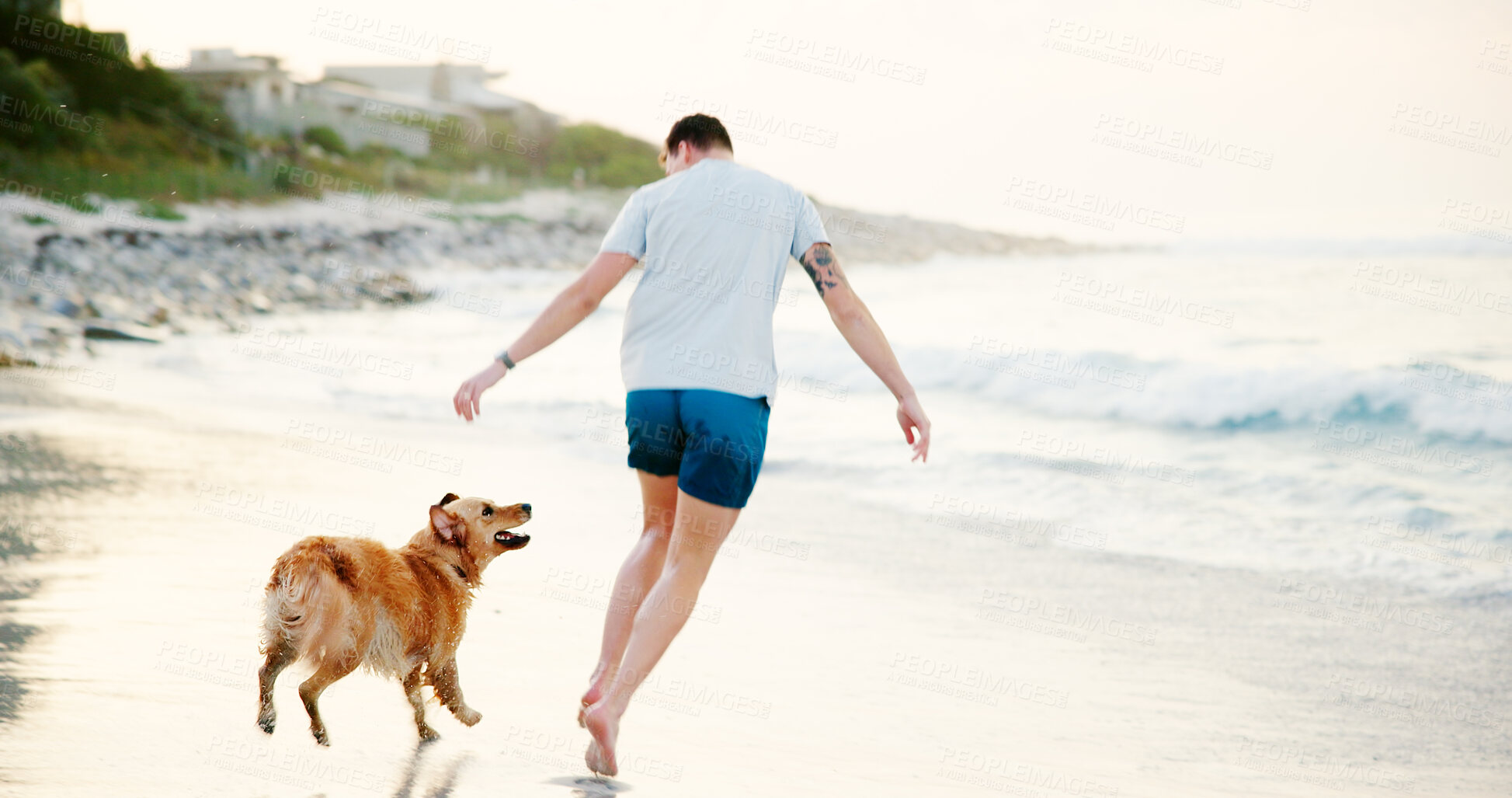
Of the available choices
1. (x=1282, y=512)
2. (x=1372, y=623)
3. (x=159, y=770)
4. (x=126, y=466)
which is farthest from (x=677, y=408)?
(x=1282, y=512)

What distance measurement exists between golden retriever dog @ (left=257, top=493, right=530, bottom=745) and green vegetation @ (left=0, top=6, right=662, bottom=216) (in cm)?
2298

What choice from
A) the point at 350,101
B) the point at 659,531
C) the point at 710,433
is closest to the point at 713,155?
the point at 710,433

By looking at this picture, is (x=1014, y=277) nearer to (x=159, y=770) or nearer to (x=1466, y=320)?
(x=1466, y=320)

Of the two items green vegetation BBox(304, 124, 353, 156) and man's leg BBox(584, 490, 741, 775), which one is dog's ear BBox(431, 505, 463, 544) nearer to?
man's leg BBox(584, 490, 741, 775)

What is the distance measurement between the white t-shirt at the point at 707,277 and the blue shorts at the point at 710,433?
4 centimetres

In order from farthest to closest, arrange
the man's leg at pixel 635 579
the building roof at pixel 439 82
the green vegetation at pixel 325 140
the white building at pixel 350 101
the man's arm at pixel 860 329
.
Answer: the building roof at pixel 439 82
the green vegetation at pixel 325 140
the white building at pixel 350 101
the man's leg at pixel 635 579
the man's arm at pixel 860 329

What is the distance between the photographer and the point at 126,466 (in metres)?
6.90

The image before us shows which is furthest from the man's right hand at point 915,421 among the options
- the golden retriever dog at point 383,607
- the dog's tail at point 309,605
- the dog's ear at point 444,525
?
the dog's tail at point 309,605

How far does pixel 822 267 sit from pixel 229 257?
23297 millimetres

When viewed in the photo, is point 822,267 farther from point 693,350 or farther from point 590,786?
point 590,786

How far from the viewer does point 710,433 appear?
3121mm

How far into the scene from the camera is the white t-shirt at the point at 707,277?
10.4 ft

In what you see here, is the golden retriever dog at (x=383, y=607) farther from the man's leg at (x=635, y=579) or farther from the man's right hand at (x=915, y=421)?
the man's right hand at (x=915, y=421)

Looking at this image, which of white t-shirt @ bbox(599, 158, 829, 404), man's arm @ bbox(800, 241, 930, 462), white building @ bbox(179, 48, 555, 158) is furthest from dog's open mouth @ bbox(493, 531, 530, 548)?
white building @ bbox(179, 48, 555, 158)
